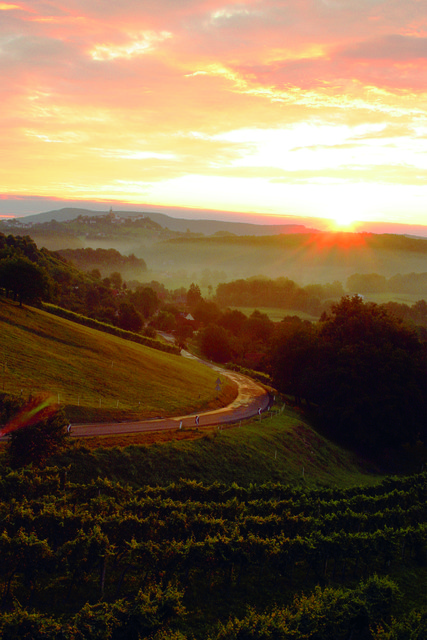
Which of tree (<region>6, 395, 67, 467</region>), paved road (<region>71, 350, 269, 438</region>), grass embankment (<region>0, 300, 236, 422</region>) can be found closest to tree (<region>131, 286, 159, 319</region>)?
paved road (<region>71, 350, 269, 438</region>)

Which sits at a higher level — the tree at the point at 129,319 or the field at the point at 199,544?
the tree at the point at 129,319

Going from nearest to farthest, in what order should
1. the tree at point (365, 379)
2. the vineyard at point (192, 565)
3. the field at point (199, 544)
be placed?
the vineyard at point (192, 565) < the field at point (199, 544) < the tree at point (365, 379)

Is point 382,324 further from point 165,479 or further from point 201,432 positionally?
point 165,479

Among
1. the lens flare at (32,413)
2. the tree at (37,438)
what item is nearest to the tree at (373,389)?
the lens flare at (32,413)

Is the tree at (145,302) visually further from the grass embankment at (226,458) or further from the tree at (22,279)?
the grass embankment at (226,458)

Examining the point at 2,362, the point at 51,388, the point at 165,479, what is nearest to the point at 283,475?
the point at 165,479

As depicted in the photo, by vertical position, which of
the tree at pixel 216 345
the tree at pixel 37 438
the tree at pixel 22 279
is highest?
the tree at pixel 22 279
